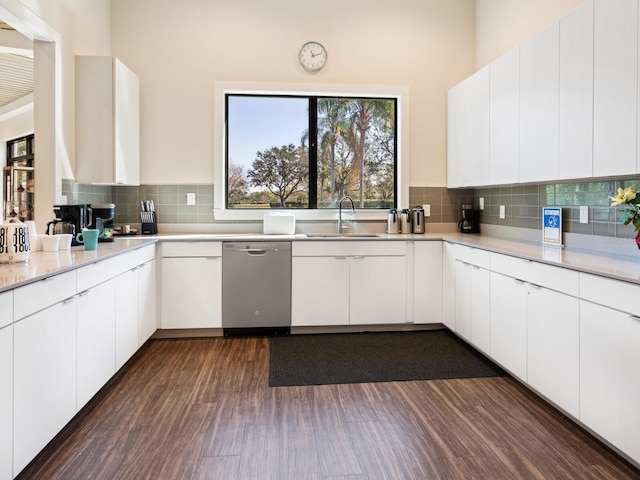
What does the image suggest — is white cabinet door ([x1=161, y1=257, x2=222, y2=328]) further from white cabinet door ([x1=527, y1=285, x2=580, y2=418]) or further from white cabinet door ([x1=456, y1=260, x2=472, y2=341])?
white cabinet door ([x1=527, y1=285, x2=580, y2=418])

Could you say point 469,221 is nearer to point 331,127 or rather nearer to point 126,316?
point 331,127

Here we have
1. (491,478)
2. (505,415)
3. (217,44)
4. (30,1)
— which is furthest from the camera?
(217,44)

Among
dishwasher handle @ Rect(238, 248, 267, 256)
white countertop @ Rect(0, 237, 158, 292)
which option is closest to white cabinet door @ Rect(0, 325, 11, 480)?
white countertop @ Rect(0, 237, 158, 292)

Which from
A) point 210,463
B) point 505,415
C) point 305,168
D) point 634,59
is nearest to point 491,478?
point 505,415

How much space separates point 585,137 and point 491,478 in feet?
5.91

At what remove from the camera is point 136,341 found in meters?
3.29

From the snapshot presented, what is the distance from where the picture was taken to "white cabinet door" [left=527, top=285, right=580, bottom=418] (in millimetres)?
2258

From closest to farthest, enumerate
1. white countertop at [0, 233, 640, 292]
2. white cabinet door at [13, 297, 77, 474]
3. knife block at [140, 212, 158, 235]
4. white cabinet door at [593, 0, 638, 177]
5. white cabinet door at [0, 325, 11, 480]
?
1. white cabinet door at [0, 325, 11, 480]
2. white cabinet door at [13, 297, 77, 474]
3. white countertop at [0, 233, 640, 292]
4. white cabinet door at [593, 0, 638, 177]
5. knife block at [140, 212, 158, 235]

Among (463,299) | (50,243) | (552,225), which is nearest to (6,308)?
(50,243)

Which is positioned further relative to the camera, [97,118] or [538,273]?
[97,118]

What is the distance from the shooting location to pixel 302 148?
15.1ft

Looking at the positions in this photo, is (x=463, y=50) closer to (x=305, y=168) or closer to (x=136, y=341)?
(x=305, y=168)

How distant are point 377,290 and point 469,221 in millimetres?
1180

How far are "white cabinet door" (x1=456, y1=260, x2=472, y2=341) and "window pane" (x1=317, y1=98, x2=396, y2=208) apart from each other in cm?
127
